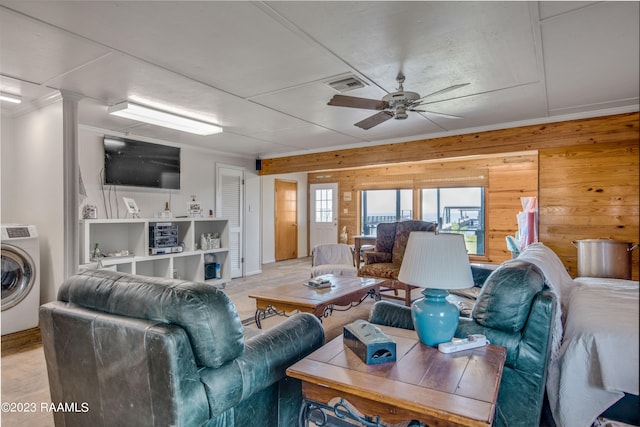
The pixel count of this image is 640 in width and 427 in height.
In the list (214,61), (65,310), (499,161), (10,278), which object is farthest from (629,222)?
(499,161)

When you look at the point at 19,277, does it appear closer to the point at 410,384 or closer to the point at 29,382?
the point at 29,382

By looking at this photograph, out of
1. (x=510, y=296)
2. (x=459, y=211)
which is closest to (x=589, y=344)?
(x=510, y=296)

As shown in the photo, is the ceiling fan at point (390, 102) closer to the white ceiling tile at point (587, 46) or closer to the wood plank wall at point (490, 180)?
the white ceiling tile at point (587, 46)

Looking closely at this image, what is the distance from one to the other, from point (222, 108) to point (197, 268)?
104 inches

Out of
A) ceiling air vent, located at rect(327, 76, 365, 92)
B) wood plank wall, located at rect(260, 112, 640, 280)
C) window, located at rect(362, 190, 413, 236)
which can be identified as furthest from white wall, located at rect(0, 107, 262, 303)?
window, located at rect(362, 190, 413, 236)

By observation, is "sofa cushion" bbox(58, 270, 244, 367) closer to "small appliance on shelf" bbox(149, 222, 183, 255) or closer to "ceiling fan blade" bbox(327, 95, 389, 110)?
"ceiling fan blade" bbox(327, 95, 389, 110)

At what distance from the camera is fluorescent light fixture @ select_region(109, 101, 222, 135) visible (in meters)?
3.31

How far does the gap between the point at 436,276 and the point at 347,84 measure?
6.12 feet

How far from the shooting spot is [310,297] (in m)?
2.99

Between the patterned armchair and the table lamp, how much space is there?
2.61m

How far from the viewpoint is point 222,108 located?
345cm

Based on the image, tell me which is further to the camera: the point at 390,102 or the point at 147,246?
the point at 147,246

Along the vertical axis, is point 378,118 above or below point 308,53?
below

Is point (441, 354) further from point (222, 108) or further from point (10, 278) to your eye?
point (10, 278)
